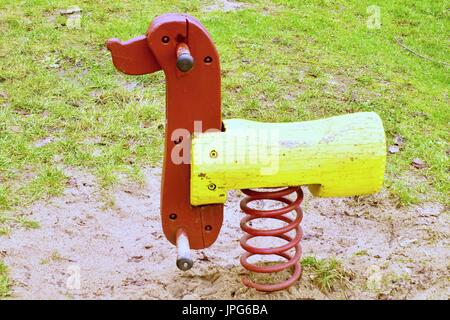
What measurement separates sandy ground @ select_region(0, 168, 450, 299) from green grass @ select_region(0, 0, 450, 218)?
0.17 m

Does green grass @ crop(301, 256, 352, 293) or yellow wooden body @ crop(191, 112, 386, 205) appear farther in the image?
green grass @ crop(301, 256, 352, 293)

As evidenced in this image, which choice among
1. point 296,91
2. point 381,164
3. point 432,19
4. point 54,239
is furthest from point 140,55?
point 432,19

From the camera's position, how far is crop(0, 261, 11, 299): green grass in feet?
8.57

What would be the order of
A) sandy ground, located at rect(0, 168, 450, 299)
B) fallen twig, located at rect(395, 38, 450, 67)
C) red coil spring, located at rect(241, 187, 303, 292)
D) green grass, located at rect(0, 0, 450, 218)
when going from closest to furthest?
red coil spring, located at rect(241, 187, 303, 292)
sandy ground, located at rect(0, 168, 450, 299)
green grass, located at rect(0, 0, 450, 218)
fallen twig, located at rect(395, 38, 450, 67)

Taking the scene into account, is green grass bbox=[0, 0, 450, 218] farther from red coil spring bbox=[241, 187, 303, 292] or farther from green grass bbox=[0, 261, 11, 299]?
red coil spring bbox=[241, 187, 303, 292]

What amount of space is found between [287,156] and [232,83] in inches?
99.3

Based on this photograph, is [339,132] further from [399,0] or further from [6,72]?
[399,0]

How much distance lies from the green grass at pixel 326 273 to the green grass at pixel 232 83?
838 mm

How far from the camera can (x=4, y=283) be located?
8.74 ft

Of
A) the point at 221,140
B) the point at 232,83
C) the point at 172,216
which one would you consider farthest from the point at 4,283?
the point at 232,83

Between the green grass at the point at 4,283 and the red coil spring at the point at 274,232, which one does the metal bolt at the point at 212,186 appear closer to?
the red coil spring at the point at 274,232

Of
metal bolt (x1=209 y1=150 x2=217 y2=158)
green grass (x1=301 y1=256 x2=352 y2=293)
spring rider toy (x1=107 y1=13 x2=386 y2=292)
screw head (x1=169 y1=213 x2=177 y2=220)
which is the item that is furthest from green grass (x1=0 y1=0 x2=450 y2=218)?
metal bolt (x1=209 y1=150 x2=217 y2=158)

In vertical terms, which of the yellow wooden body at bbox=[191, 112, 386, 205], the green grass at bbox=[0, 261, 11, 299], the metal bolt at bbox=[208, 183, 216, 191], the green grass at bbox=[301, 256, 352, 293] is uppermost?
the yellow wooden body at bbox=[191, 112, 386, 205]

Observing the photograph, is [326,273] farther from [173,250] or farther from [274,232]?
[173,250]
